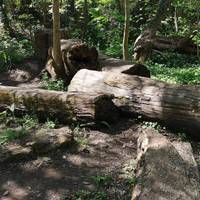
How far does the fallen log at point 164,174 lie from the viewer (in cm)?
427

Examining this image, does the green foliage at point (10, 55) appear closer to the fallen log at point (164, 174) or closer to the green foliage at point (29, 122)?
the green foliage at point (29, 122)

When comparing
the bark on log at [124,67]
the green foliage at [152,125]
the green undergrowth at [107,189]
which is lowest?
the green undergrowth at [107,189]

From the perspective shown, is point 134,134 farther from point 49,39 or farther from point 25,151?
point 49,39

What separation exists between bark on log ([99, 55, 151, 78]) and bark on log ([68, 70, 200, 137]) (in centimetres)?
79

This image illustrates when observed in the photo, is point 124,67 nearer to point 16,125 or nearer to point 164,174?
point 16,125

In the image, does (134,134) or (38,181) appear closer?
(38,181)

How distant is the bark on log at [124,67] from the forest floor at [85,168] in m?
1.68

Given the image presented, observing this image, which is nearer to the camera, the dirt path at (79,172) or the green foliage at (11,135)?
the dirt path at (79,172)

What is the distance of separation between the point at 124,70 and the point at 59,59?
1861 millimetres

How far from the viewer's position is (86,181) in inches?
205

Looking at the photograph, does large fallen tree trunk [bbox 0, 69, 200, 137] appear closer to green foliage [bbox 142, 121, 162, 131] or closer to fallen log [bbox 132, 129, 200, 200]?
green foliage [bbox 142, 121, 162, 131]

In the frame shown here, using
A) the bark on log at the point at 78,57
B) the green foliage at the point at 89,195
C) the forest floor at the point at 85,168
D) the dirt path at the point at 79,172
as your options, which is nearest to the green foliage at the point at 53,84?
the bark on log at the point at 78,57

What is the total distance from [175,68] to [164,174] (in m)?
8.50

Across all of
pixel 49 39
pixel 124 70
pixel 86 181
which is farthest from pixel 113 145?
pixel 49 39
